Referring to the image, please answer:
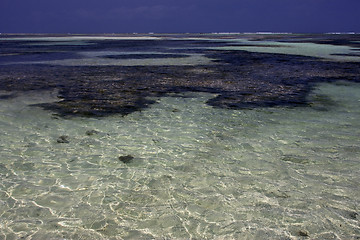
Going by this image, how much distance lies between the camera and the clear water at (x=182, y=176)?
3523 millimetres

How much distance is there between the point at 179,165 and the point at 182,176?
432 millimetres

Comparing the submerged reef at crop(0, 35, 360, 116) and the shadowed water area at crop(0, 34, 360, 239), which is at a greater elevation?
the submerged reef at crop(0, 35, 360, 116)

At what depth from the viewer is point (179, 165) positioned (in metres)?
5.16

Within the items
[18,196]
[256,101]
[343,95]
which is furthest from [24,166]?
[343,95]

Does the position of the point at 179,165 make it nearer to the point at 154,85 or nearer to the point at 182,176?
the point at 182,176

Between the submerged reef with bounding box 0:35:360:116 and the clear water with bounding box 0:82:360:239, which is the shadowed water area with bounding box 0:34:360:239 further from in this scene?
the submerged reef with bounding box 0:35:360:116

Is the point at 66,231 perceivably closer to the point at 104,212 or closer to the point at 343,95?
the point at 104,212

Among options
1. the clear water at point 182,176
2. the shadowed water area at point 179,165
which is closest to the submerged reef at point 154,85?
the shadowed water area at point 179,165

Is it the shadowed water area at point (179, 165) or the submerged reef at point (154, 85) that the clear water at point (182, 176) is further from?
the submerged reef at point (154, 85)

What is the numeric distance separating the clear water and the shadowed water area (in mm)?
17

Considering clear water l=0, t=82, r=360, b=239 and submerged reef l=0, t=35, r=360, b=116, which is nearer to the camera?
clear water l=0, t=82, r=360, b=239

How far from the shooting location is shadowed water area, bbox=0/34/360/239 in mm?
3564

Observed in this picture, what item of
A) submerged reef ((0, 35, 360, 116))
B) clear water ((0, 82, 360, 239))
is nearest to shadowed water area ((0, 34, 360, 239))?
clear water ((0, 82, 360, 239))

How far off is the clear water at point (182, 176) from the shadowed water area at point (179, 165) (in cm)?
2
